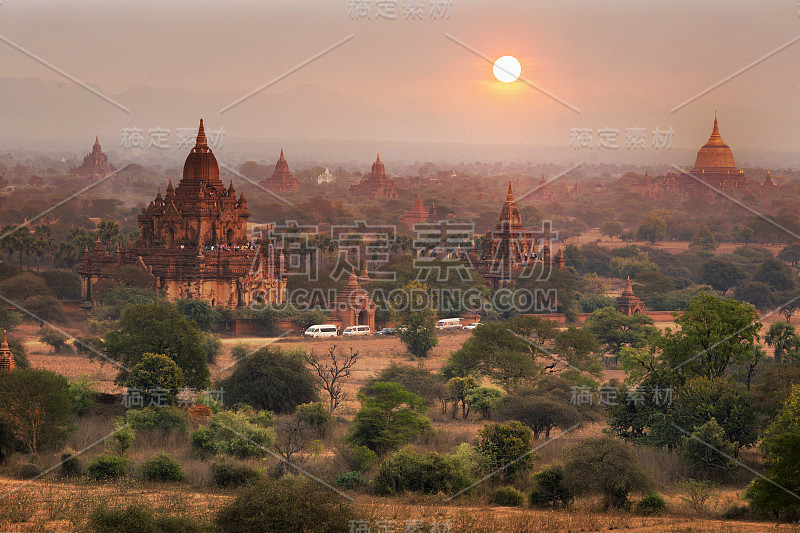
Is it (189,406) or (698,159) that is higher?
(698,159)

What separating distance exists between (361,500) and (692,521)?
7.22 metres

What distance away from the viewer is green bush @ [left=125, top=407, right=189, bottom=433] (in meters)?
37.1

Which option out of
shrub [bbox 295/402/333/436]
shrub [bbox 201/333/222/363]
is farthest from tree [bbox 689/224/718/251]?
shrub [bbox 295/402/333/436]

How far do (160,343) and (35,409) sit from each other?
7.26 metres

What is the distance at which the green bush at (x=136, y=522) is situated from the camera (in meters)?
26.9

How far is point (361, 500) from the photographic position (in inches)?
1217

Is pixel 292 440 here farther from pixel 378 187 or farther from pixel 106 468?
pixel 378 187

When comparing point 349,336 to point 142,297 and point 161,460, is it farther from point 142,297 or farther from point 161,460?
point 161,460

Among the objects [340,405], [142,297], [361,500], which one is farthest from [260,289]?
[361,500]

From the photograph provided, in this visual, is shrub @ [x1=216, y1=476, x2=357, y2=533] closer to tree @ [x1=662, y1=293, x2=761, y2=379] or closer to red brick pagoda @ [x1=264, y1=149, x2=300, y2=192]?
tree @ [x1=662, y1=293, x2=761, y2=379]

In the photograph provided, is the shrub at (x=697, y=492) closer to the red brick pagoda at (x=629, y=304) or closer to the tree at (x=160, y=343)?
the tree at (x=160, y=343)

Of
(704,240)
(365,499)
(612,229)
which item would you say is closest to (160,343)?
(365,499)

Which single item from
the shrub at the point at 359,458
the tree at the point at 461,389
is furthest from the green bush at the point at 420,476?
the tree at the point at 461,389

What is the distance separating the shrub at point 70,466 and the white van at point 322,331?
26961 millimetres
